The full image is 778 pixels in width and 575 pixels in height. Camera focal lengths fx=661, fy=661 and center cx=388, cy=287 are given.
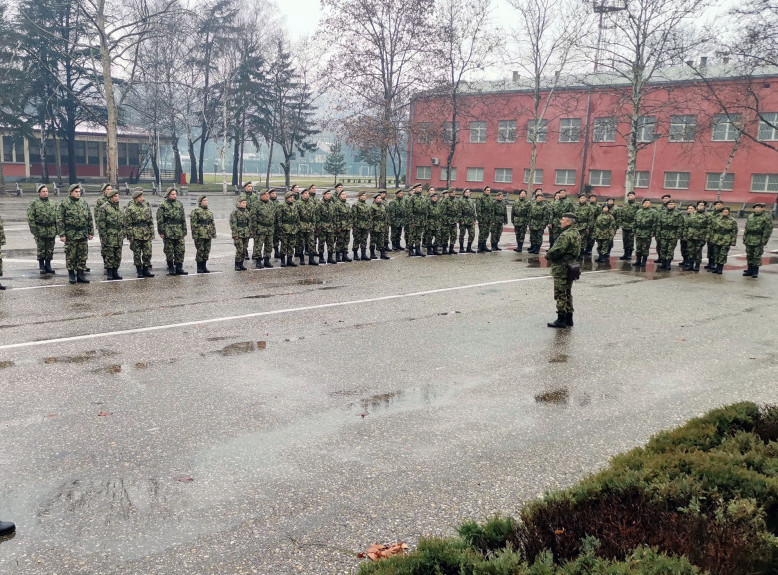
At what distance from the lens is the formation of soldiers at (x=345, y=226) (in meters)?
13.7

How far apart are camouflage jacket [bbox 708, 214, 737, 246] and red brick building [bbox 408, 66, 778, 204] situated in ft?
85.7

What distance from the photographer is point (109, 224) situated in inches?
536

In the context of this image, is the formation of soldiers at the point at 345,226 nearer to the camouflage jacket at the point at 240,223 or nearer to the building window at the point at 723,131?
the camouflage jacket at the point at 240,223

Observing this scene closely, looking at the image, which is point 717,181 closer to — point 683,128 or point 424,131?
point 683,128

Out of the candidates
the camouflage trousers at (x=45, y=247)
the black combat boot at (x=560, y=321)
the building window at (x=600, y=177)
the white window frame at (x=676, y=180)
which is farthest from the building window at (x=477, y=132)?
the black combat boot at (x=560, y=321)

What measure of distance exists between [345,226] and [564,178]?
40963 millimetres

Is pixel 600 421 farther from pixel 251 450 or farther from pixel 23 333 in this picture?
pixel 23 333

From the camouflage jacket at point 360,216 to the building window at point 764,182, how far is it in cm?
3920

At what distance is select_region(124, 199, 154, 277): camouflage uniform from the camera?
13773 mm

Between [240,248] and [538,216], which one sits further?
[538,216]

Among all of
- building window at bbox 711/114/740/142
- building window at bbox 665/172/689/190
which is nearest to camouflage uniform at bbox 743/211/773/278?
building window at bbox 711/114/740/142

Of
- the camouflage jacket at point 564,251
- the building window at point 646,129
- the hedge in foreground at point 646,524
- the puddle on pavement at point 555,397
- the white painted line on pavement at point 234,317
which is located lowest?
the puddle on pavement at point 555,397

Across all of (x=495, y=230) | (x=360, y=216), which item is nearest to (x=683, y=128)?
(x=495, y=230)

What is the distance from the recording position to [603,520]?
3883 millimetres
